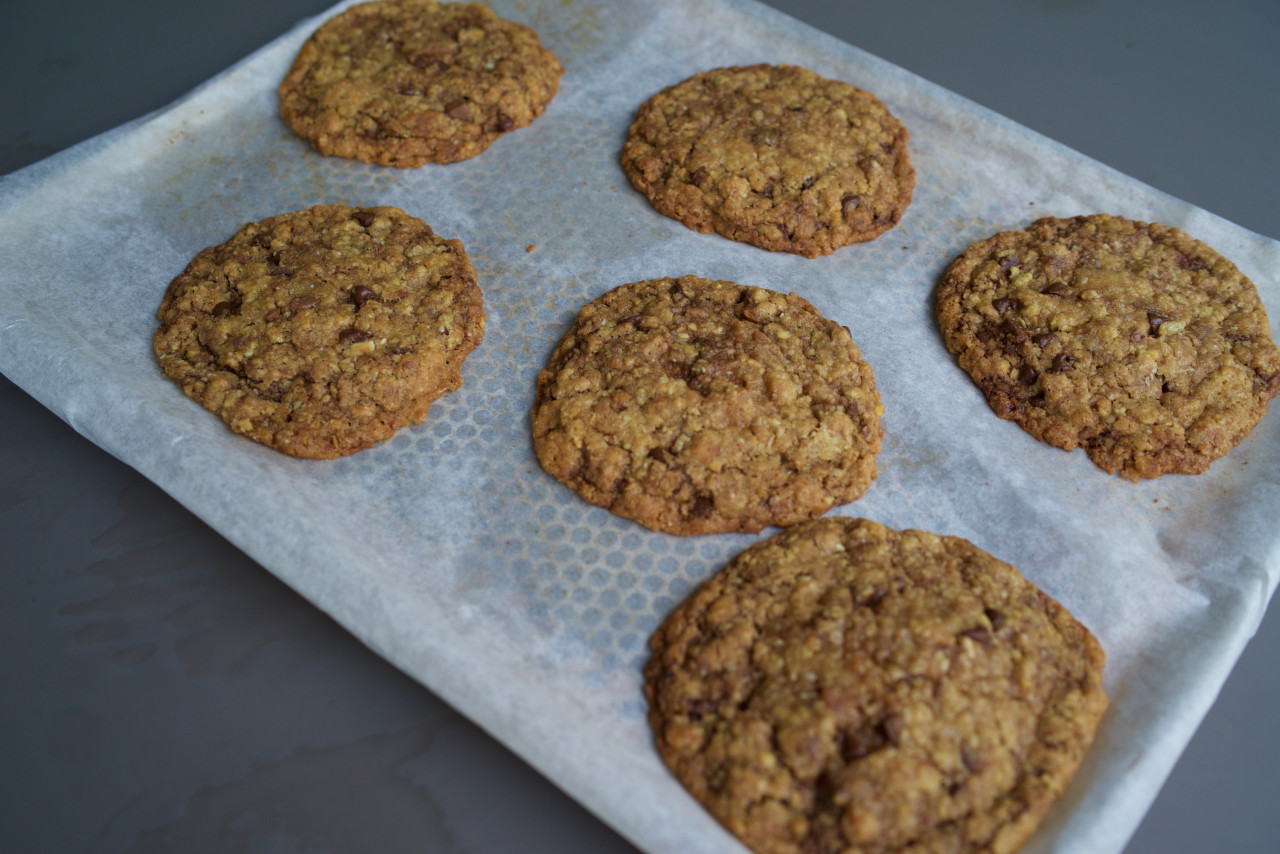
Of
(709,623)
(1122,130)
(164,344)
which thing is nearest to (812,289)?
(709,623)

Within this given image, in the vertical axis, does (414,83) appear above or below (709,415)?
above

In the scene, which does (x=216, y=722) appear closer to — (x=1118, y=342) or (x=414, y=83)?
(x=414, y=83)

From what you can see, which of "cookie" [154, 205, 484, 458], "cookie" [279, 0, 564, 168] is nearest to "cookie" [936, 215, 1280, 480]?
"cookie" [154, 205, 484, 458]

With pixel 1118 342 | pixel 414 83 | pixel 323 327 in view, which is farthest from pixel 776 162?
pixel 323 327

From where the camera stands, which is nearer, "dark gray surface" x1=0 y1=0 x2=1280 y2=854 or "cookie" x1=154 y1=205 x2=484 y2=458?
"dark gray surface" x1=0 y1=0 x2=1280 y2=854

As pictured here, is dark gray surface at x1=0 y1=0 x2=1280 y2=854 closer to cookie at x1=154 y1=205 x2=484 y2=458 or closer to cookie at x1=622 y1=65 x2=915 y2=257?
cookie at x1=154 y1=205 x2=484 y2=458
